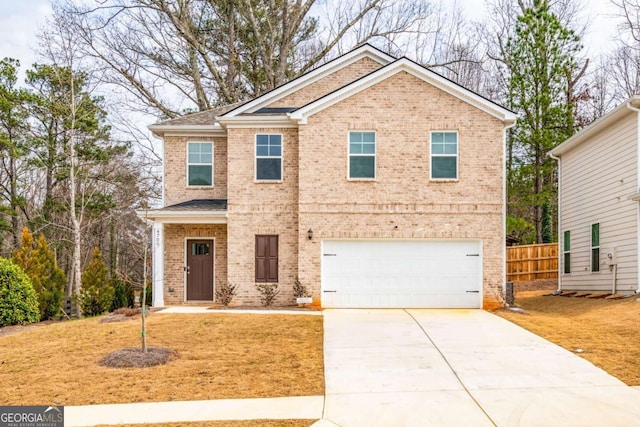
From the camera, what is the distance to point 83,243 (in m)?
34.4

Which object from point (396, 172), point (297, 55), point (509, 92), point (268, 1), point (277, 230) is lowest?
point (277, 230)

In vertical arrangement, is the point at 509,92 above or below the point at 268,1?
below

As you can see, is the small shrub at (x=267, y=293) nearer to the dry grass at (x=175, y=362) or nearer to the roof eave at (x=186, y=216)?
the roof eave at (x=186, y=216)

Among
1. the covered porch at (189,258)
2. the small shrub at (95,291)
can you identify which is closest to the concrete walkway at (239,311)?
the covered porch at (189,258)

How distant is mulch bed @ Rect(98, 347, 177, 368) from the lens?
10430 mm

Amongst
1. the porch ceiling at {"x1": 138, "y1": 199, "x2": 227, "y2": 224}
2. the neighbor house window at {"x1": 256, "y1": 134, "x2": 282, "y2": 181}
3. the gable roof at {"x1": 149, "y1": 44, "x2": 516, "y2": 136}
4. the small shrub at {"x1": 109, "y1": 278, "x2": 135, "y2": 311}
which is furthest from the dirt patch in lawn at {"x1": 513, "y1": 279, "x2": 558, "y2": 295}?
the small shrub at {"x1": 109, "y1": 278, "x2": 135, "y2": 311}

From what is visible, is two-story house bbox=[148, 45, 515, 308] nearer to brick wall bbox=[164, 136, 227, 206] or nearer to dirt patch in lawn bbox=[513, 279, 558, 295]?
brick wall bbox=[164, 136, 227, 206]

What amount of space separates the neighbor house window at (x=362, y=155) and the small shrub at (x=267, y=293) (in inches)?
159

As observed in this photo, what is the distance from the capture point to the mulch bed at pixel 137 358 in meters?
10.4

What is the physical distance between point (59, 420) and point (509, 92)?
26720 millimetres

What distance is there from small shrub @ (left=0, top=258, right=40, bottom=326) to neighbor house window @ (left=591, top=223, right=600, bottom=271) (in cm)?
1756

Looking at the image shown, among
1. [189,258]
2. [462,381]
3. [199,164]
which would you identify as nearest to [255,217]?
[189,258]

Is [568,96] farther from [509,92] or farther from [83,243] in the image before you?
[83,243]

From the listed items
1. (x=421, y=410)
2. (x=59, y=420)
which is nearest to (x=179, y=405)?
(x=59, y=420)
